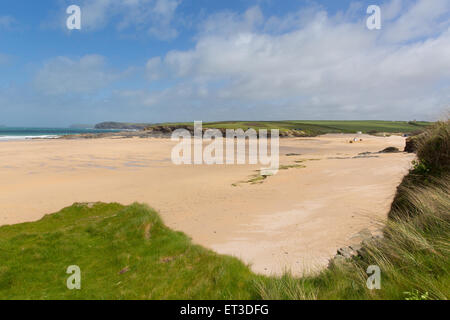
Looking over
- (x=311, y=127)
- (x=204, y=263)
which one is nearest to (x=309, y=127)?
(x=311, y=127)

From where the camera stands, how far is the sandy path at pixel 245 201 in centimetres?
719

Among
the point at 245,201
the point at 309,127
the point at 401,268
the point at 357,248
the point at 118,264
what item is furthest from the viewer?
the point at 309,127

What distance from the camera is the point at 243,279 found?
382 cm

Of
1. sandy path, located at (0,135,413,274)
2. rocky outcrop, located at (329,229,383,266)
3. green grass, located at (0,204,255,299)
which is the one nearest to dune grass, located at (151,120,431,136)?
sandy path, located at (0,135,413,274)

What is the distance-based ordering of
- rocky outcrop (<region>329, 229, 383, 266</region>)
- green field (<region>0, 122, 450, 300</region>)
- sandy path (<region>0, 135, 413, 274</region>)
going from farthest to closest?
sandy path (<region>0, 135, 413, 274</region>)
rocky outcrop (<region>329, 229, 383, 266</region>)
green field (<region>0, 122, 450, 300</region>)

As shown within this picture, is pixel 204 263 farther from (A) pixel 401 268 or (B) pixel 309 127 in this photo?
(B) pixel 309 127

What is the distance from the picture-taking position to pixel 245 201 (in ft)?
40.6

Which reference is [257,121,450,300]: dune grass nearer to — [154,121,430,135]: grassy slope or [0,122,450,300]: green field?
[0,122,450,300]: green field

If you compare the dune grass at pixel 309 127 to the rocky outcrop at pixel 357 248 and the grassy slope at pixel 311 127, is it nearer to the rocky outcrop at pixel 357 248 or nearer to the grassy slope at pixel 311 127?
the grassy slope at pixel 311 127

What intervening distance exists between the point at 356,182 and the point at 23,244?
15279 millimetres

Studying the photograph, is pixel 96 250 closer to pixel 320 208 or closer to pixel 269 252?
pixel 269 252

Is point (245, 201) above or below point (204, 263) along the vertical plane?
below

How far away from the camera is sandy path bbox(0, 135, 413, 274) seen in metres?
7.19
